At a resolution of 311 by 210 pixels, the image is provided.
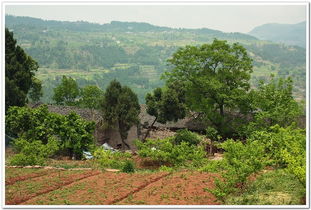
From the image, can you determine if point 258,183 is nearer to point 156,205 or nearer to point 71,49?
point 156,205

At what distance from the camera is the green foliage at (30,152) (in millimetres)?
14766

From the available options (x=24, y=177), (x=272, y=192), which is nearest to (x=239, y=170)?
(x=272, y=192)

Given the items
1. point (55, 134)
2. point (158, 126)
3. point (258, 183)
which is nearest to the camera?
point (258, 183)

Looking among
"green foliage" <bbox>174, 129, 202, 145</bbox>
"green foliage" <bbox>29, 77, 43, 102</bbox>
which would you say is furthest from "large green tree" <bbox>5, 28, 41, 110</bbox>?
"green foliage" <bbox>174, 129, 202, 145</bbox>

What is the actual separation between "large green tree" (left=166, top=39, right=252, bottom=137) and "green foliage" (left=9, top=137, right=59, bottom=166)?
389 inches

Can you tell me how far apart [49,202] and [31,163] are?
5.42 metres

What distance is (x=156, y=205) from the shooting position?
30.5 feet

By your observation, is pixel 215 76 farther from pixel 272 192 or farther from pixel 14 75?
pixel 272 192

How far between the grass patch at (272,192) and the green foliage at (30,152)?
7.89m

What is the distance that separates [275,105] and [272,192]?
13.1m

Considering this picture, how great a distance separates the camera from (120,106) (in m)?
21.4

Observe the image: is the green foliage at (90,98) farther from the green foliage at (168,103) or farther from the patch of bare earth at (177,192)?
the patch of bare earth at (177,192)

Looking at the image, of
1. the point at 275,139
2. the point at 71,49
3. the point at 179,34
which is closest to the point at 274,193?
the point at 275,139

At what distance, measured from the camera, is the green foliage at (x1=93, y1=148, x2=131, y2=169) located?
50.6ft
